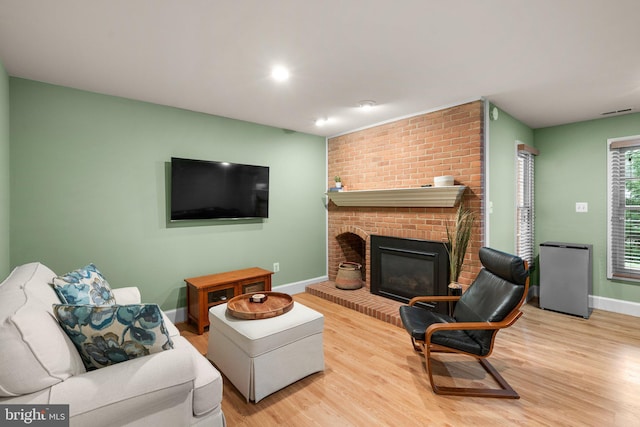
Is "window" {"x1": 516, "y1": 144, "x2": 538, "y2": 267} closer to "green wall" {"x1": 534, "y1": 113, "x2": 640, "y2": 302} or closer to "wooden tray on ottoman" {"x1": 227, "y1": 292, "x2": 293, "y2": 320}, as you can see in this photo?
"green wall" {"x1": 534, "y1": 113, "x2": 640, "y2": 302}

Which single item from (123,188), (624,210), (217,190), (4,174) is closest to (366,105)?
(217,190)

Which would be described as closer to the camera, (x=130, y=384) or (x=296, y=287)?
(x=130, y=384)

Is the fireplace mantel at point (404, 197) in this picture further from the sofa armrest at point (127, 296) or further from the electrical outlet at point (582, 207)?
the sofa armrest at point (127, 296)

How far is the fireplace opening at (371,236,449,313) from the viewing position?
3.37m

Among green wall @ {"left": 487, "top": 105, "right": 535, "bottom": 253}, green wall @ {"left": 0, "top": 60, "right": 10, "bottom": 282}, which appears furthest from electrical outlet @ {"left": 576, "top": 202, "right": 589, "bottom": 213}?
green wall @ {"left": 0, "top": 60, "right": 10, "bottom": 282}

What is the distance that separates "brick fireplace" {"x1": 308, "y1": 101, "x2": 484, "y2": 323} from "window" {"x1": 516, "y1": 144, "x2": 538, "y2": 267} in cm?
119

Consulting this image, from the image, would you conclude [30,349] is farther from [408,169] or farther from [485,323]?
[408,169]

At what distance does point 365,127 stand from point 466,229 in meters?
1.98

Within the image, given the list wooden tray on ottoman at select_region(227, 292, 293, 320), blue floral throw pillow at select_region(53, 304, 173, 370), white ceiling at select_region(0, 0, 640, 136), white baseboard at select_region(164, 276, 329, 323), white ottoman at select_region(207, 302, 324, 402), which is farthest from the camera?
white baseboard at select_region(164, 276, 329, 323)

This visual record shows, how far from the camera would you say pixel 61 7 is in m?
1.65

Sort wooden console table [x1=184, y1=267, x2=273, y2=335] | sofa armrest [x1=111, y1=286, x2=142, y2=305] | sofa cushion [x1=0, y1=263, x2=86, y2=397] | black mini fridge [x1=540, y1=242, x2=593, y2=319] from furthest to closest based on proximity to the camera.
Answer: black mini fridge [x1=540, y1=242, x2=593, y2=319] < wooden console table [x1=184, y1=267, x2=273, y2=335] < sofa armrest [x1=111, y1=286, x2=142, y2=305] < sofa cushion [x1=0, y1=263, x2=86, y2=397]

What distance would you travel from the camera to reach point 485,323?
2.04 meters

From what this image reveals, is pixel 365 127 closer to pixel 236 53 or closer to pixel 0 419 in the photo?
pixel 236 53

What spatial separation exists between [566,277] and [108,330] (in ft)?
15.1
